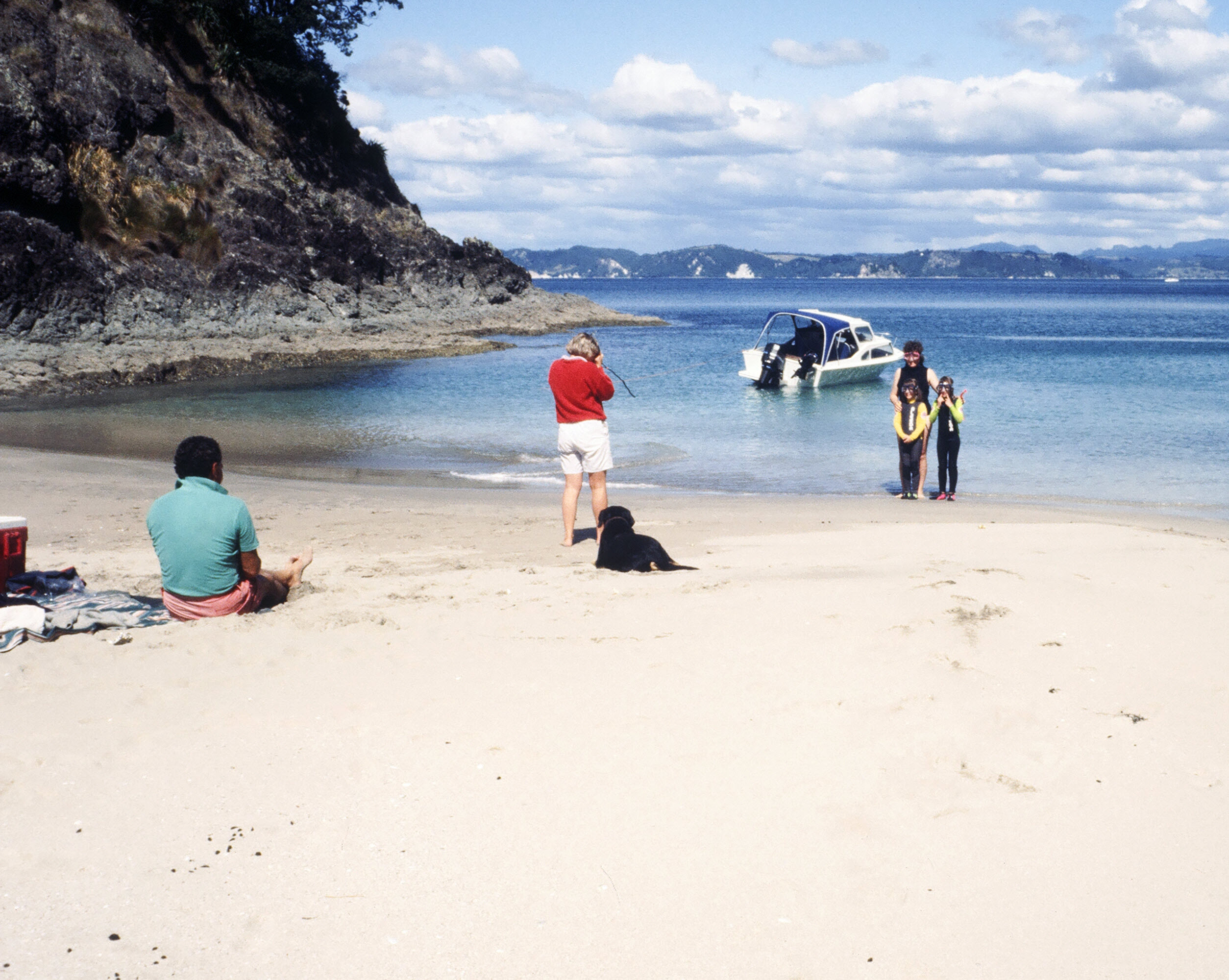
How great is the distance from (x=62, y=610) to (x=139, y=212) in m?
32.8

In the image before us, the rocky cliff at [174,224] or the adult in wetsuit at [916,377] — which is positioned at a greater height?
the rocky cliff at [174,224]

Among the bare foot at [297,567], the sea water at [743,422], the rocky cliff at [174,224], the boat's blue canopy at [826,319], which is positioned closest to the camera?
the bare foot at [297,567]

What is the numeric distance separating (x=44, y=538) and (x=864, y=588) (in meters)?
7.10

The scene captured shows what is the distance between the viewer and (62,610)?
5.39 meters

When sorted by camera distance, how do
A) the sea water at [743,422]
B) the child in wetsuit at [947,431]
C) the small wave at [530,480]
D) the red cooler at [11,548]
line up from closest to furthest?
the red cooler at [11,548], the child in wetsuit at [947,431], the small wave at [530,480], the sea water at [743,422]

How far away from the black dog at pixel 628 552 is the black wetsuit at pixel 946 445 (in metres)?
5.33

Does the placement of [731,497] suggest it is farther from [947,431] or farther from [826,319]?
[826,319]

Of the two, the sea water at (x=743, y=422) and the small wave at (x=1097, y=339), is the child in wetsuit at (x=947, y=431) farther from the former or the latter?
the small wave at (x=1097, y=339)

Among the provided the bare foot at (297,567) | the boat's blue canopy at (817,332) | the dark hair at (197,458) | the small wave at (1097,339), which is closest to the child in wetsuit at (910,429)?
the bare foot at (297,567)

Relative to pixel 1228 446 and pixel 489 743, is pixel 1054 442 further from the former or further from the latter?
pixel 489 743

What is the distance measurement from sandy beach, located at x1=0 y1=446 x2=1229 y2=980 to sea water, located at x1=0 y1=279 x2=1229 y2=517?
326 inches

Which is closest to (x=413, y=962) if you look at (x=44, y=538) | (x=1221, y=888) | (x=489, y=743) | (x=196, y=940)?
(x=196, y=940)

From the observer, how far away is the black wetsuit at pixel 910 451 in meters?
11.2

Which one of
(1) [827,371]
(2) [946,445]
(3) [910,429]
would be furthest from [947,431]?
(1) [827,371]
